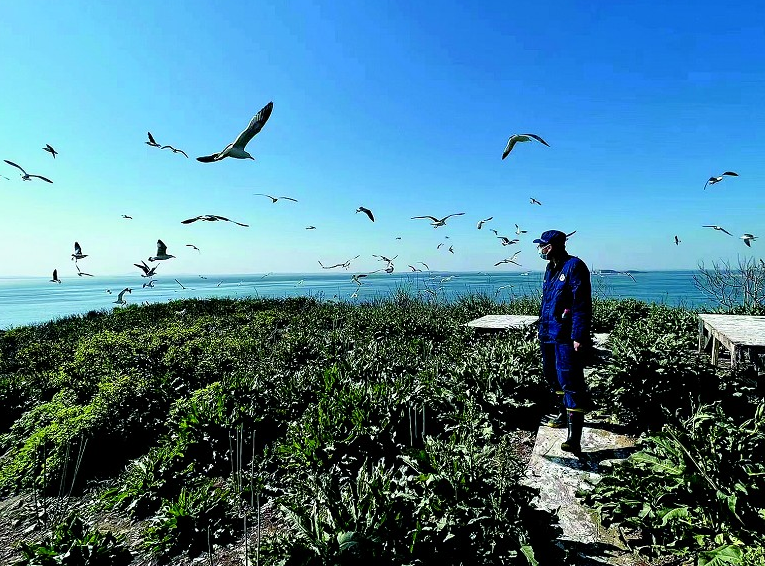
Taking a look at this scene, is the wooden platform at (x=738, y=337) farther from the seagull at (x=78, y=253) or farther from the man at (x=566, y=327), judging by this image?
the seagull at (x=78, y=253)

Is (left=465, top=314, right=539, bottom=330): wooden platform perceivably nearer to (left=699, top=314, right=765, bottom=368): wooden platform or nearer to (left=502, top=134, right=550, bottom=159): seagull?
(left=699, top=314, right=765, bottom=368): wooden platform

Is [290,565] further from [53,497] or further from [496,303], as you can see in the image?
[496,303]

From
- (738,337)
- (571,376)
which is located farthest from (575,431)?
(738,337)

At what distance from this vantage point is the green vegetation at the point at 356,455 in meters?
2.27

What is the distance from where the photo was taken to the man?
383cm

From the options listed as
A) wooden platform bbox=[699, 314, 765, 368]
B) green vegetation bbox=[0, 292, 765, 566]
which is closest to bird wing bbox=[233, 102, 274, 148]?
green vegetation bbox=[0, 292, 765, 566]

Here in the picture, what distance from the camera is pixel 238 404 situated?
4695 millimetres

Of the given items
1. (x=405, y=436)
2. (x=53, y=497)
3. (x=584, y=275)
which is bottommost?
(x=53, y=497)

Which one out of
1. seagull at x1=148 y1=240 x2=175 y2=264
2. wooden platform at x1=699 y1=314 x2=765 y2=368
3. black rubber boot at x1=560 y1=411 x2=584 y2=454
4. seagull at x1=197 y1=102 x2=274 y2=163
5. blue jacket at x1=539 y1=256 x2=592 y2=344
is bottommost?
black rubber boot at x1=560 y1=411 x2=584 y2=454

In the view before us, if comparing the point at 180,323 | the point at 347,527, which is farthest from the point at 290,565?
the point at 180,323

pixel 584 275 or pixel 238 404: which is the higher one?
pixel 584 275

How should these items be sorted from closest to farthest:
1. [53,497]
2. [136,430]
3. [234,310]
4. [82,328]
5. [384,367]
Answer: [53,497]
[136,430]
[384,367]
[82,328]
[234,310]

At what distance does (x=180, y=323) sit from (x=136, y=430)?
826 cm

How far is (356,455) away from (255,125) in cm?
294
